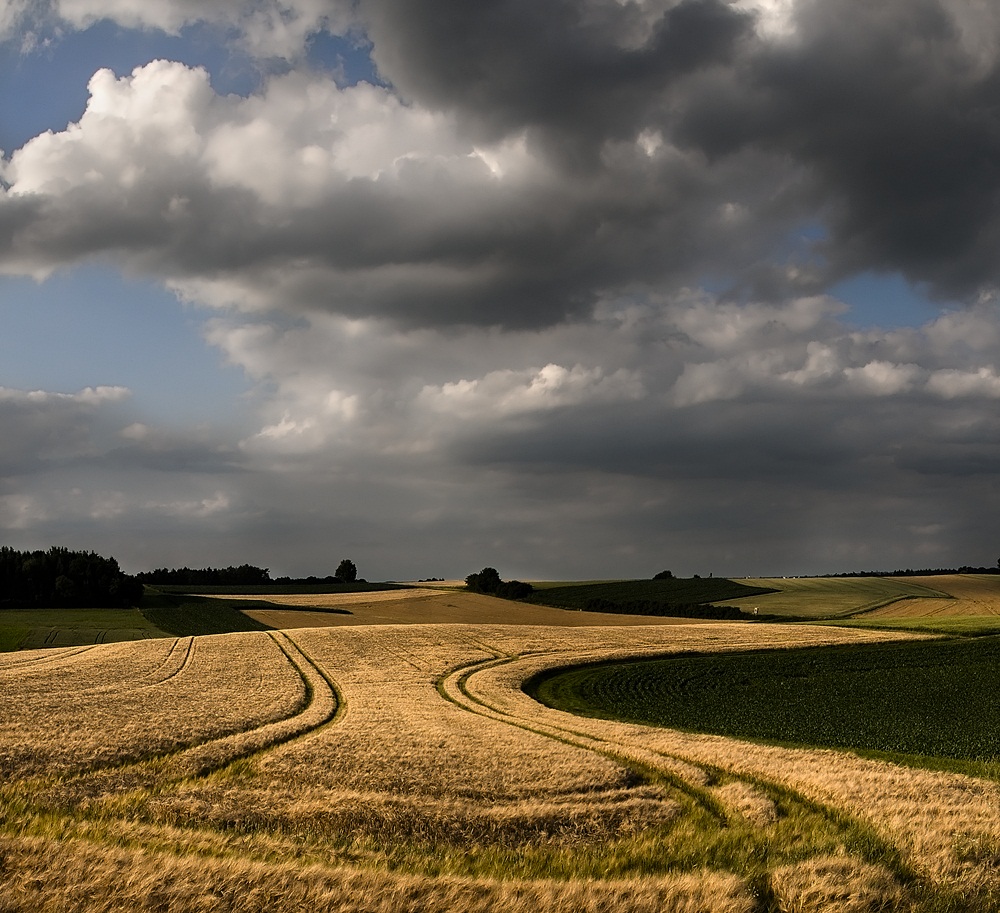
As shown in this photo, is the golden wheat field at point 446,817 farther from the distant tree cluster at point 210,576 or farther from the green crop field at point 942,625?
the distant tree cluster at point 210,576

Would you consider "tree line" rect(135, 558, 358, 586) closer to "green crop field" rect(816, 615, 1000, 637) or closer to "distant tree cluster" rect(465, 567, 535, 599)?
"distant tree cluster" rect(465, 567, 535, 599)

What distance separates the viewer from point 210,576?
160m

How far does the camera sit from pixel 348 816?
41.8ft

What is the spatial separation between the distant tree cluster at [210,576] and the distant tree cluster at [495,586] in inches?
1822

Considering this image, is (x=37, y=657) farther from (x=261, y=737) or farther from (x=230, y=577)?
(x=230, y=577)

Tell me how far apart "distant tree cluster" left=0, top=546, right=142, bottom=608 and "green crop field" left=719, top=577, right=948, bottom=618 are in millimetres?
78390

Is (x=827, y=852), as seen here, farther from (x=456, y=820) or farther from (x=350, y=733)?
(x=350, y=733)

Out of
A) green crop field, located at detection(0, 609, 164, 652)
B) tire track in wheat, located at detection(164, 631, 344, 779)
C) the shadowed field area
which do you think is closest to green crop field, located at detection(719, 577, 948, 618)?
the shadowed field area

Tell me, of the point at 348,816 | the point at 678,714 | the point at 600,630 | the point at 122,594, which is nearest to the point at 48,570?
the point at 122,594

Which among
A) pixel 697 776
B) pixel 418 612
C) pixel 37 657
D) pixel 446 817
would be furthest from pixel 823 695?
pixel 418 612

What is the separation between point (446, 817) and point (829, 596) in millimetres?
102859

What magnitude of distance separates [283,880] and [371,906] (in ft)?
3.94

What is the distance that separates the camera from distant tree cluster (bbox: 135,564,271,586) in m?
151

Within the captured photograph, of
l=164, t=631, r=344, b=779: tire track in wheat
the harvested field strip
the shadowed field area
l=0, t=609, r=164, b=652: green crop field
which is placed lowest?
the shadowed field area
